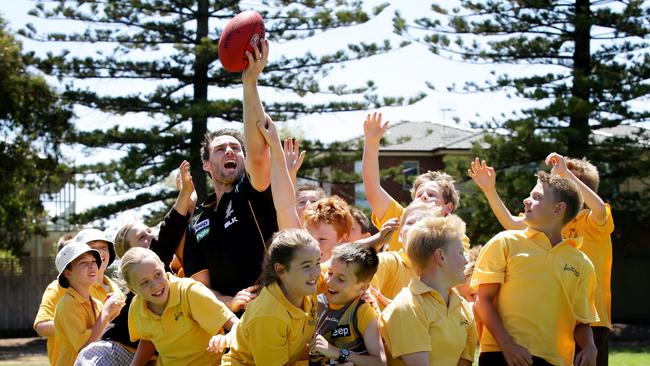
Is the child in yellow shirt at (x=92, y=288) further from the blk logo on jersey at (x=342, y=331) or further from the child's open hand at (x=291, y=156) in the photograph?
the blk logo on jersey at (x=342, y=331)

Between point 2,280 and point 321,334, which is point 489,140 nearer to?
point 2,280

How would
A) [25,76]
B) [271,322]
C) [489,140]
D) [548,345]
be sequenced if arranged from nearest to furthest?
[271,322], [548,345], [489,140], [25,76]

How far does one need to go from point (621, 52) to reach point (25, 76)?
1726 cm

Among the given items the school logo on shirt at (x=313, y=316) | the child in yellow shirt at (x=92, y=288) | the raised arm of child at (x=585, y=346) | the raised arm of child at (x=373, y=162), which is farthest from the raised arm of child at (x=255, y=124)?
the raised arm of child at (x=585, y=346)

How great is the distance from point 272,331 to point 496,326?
148 centimetres

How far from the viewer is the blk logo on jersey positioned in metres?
4.66

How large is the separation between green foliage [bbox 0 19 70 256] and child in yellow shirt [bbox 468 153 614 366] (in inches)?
838

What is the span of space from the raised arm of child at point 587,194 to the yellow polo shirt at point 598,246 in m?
0.13

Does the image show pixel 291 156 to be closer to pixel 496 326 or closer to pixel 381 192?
pixel 381 192

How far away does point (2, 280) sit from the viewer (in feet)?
88.4

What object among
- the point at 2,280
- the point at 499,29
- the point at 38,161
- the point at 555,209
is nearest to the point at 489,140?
the point at 499,29

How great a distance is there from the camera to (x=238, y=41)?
17.1ft

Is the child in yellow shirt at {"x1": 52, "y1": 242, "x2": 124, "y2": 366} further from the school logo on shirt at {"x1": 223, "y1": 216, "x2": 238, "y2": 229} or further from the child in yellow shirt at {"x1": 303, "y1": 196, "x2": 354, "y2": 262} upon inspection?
the child in yellow shirt at {"x1": 303, "y1": 196, "x2": 354, "y2": 262}

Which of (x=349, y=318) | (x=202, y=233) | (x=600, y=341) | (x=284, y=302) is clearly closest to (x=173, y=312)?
(x=202, y=233)
